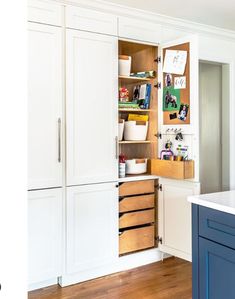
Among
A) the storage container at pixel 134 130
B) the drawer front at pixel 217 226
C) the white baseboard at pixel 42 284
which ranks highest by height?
the storage container at pixel 134 130

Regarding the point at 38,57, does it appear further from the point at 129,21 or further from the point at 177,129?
the point at 177,129

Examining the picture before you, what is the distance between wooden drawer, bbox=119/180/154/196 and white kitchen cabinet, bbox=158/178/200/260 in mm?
106

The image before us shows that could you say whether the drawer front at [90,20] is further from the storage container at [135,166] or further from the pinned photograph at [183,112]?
the storage container at [135,166]

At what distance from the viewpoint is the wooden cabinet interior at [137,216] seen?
305cm

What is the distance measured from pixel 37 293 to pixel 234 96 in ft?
10.0

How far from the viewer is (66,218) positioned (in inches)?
106

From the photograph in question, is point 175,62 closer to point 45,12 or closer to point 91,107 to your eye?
point 91,107

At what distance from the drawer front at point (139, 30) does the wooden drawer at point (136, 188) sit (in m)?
1.36

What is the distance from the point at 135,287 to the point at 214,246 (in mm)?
1232

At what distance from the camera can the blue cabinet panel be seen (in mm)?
1616

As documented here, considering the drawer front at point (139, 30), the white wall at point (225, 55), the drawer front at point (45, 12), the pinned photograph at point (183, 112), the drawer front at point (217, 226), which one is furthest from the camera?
the white wall at point (225, 55)

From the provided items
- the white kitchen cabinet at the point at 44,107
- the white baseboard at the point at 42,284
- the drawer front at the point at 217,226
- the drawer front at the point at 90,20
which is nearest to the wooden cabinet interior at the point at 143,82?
the drawer front at the point at 90,20

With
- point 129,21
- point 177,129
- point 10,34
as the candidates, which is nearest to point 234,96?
point 177,129

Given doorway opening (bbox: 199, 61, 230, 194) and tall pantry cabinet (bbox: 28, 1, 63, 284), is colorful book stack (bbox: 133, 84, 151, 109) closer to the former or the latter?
tall pantry cabinet (bbox: 28, 1, 63, 284)
